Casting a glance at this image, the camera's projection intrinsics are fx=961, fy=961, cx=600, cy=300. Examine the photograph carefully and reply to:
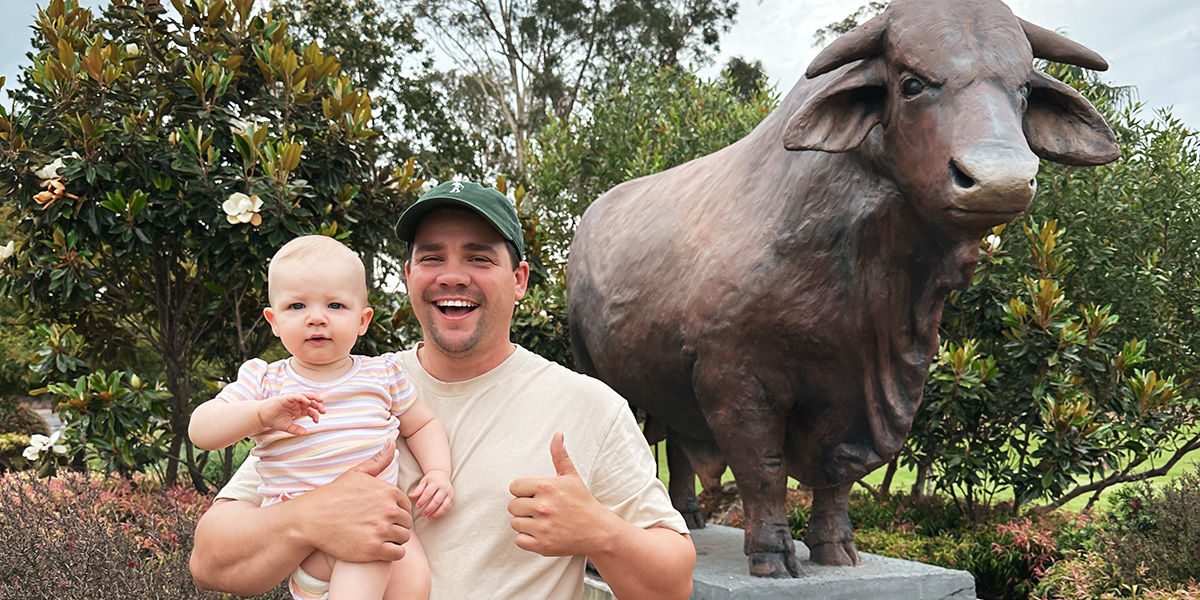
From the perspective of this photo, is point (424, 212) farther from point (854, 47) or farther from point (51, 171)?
point (51, 171)

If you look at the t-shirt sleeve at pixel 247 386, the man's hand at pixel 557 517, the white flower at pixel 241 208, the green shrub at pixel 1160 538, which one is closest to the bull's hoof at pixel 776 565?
→ the man's hand at pixel 557 517

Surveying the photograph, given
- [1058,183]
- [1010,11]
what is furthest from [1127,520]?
[1010,11]

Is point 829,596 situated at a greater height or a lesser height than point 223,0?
lesser

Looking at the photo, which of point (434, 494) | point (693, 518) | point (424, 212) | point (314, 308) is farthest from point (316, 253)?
point (693, 518)

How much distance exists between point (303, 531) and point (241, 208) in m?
3.44

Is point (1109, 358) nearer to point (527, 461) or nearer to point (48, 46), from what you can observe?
point (527, 461)

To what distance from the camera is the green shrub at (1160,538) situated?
5188 mm

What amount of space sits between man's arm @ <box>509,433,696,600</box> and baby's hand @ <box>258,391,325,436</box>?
1.42 feet

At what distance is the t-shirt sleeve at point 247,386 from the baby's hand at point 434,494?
41 centimetres

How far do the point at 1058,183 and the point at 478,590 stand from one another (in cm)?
708

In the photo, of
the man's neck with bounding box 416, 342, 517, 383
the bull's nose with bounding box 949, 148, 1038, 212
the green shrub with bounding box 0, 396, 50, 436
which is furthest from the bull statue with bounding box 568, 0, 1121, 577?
the green shrub with bounding box 0, 396, 50, 436

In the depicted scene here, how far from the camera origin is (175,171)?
214 inches

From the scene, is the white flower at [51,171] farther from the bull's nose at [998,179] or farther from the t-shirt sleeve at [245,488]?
the bull's nose at [998,179]

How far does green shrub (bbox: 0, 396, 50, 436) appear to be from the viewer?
10.9 meters
